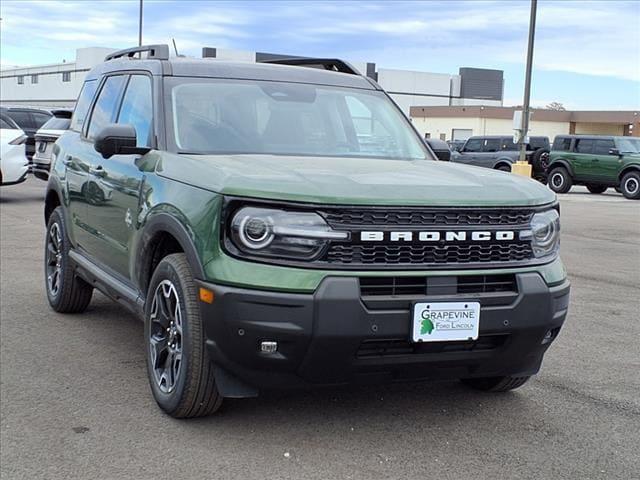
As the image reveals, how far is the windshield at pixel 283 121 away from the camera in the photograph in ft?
14.6

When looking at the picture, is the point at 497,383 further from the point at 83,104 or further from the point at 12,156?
the point at 12,156

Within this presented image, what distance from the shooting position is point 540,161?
2656 centimetres

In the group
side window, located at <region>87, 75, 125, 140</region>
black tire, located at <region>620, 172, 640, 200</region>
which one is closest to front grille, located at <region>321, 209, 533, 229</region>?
side window, located at <region>87, 75, 125, 140</region>

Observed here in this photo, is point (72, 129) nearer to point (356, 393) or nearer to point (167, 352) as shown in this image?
point (167, 352)

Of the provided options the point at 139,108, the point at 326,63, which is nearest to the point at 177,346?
the point at 139,108

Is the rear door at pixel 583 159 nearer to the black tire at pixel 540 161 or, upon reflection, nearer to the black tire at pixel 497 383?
the black tire at pixel 540 161

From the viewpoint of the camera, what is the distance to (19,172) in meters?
14.6

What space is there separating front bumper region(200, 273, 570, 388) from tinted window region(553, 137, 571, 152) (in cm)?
2286

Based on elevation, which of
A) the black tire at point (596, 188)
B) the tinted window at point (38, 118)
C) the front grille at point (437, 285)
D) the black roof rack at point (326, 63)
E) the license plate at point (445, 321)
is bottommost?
the black tire at point (596, 188)

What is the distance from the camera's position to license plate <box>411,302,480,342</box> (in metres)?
3.42

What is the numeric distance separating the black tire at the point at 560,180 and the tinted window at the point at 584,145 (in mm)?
794

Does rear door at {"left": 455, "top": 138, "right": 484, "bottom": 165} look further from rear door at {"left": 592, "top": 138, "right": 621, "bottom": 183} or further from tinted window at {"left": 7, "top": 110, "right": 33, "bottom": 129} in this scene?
tinted window at {"left": 7, "top": 110, "right": 33, "bottom": 129}

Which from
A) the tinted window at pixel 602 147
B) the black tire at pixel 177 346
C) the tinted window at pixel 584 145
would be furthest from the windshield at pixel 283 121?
the tinted window at pixel 584 145

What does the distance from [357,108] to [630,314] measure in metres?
3.25
